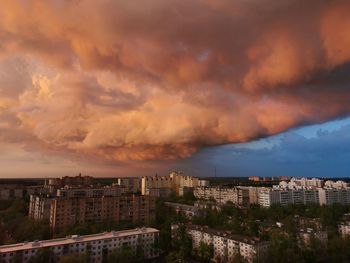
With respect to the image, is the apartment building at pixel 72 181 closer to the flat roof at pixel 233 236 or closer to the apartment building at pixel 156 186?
the apartment building at pixel 156 186

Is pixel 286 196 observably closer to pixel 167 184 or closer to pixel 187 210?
pixel 187 210

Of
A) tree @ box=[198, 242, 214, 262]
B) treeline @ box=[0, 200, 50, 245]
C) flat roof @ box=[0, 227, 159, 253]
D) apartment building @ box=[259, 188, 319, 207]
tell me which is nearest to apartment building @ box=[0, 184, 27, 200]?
treeline @ box=[0, 200, 50, 245]

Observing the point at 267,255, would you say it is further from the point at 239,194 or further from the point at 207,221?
the point at 239,194

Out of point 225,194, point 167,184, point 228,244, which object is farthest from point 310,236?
point 167,184

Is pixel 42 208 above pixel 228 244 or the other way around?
above

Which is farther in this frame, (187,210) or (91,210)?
(187,210)

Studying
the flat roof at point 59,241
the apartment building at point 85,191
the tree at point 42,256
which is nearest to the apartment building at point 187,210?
the apartment building at point 85,191
